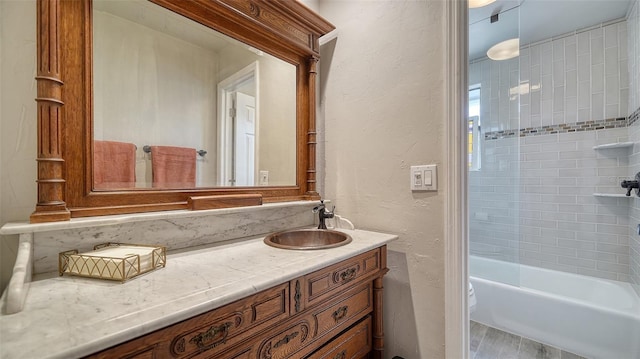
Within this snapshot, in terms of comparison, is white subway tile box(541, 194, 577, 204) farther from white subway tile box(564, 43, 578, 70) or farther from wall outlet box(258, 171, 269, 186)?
wall outlet box(258, 171, 269, 186)

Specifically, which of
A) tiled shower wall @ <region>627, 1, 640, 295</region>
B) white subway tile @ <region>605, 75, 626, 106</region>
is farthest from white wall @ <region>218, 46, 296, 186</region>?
white subway tile @ <region>605, 75, 626, 106</region>

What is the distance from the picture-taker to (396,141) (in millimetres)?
1363

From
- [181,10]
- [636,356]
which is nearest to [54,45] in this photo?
[181,10]

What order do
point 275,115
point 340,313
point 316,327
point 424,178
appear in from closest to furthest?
point 316,327 → point 340,313 → point 424,178 → point 275,115

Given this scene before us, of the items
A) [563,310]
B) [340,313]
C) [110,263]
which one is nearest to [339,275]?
[340,313]

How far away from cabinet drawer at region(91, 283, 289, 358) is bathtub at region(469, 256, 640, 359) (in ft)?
6.55

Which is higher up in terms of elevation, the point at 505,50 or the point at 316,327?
the point at 505,50

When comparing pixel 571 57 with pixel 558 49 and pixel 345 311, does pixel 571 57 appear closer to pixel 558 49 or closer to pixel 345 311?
pixel 558 49

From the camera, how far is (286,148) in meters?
Result: 1.55

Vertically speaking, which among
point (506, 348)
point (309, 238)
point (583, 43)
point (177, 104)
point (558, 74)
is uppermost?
point (583, 43)

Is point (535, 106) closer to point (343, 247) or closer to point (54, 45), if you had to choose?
point (343, 247)

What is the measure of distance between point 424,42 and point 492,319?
2103mm

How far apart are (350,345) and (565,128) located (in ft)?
9.01

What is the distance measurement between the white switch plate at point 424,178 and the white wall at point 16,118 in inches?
56.1
